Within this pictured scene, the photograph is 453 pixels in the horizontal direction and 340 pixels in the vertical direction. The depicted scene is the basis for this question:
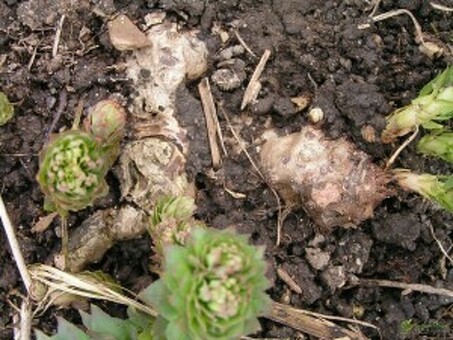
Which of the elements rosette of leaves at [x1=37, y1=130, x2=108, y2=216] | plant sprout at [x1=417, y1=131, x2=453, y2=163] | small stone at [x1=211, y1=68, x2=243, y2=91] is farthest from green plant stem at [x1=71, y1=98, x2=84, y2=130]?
plant sprout at [x1=417, y1=131, x2=453, y2=163]

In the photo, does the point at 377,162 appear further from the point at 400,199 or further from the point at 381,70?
the point at 381,70

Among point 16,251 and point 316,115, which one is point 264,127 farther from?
point 16,251

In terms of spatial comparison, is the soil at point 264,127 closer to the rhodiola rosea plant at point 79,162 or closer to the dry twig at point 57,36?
the dry twig at point 57,36

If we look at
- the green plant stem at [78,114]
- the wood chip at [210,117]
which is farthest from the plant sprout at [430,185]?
the green plant stem at [78,114]

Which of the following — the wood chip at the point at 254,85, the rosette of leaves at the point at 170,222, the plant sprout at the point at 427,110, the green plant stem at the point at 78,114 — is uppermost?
the green plant stem at the point at 78,114

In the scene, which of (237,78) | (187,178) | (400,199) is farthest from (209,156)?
(400,199)

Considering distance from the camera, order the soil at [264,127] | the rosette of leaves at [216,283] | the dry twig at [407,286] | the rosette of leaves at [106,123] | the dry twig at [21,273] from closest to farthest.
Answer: the rosette of leaves at [216,283] < the rosette of leaves at [106,123] < the dry twig at [21,273] < the soil at [264,127] < the dry twig at [407,286]
